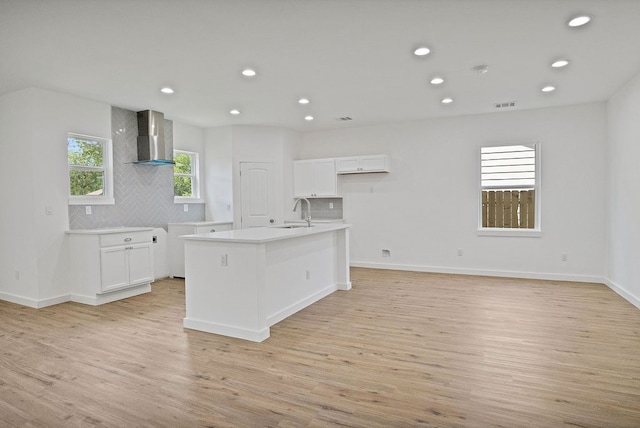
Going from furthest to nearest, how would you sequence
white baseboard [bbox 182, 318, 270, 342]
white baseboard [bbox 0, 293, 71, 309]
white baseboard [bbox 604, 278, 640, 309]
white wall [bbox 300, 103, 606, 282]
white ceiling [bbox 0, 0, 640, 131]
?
white wall [bbox 300, 103, 606, 282], white baseboard [bbox 0, 293, 71, 309], white baseboard [bbox 604, 278, 640, 309], white baseboard [bbox 182, 318, 270, 342], white ceiling [bbox 0, 0, 640, 131]

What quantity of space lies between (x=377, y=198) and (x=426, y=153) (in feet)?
3.90

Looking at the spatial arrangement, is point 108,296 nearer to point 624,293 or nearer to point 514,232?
point 514,232

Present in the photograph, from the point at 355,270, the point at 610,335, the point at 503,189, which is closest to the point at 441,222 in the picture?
the point at 503,189

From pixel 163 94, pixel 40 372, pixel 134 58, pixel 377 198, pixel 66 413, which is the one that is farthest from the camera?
pixel 377 198

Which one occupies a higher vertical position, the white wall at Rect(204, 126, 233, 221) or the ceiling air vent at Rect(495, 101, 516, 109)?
the ceiling air vent at Rect(495, 101, 516, 109)

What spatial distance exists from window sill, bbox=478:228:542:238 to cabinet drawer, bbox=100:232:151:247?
5.17m

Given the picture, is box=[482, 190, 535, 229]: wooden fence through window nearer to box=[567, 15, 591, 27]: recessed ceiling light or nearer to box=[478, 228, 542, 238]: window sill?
box=[478, 228, 542, 238]: window sill

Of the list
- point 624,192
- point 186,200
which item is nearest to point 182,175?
point 186,200

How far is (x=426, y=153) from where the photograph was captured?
6.59m

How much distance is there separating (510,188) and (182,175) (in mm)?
5648

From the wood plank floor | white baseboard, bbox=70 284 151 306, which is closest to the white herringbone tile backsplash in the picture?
white baseboard, bbox=70 284 151 306

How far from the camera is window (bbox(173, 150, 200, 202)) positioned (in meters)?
6.74

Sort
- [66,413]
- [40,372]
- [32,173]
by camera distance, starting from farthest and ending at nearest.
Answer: [32,173], [40,372], [66,413]

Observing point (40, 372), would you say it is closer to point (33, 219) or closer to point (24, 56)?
point (33, 219)
